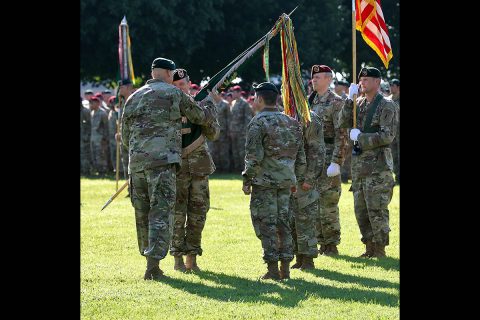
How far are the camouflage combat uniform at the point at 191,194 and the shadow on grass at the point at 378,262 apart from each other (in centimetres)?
203

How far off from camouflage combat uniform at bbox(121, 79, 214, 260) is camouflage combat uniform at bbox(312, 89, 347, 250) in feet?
8.07

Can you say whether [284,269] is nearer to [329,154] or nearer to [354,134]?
[354,134]

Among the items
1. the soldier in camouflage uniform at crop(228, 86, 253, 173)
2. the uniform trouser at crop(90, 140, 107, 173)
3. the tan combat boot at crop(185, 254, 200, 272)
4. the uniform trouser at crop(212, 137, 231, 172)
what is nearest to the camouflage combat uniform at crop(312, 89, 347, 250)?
the tan combat boot at crop(185, 254, 200, 272)

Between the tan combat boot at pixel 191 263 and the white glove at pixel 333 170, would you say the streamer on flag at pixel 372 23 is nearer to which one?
the white glove at pixel 333 170

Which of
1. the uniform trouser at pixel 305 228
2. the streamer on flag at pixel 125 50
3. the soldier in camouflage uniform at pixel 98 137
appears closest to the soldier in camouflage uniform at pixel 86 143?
the soldier in camouflage uniform at pixel 98 137

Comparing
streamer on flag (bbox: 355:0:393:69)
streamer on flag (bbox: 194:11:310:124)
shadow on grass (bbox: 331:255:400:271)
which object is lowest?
shadow on grass (bbox: 331:255:400:271)

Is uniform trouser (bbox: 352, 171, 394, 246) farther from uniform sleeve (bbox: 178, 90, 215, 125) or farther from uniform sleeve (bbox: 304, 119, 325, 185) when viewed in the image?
uniform sleeve (bbox: 178, 90, 215, 125)

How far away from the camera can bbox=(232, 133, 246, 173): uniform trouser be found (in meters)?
28.3

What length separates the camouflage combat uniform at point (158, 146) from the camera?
384 inches

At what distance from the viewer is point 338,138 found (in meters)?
12.0

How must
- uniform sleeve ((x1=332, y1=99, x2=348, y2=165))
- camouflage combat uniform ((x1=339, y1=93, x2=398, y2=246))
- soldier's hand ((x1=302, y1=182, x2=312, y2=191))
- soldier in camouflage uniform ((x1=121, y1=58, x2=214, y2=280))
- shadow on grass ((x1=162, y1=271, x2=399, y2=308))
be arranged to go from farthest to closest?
uniform sleeve ((x1=332, y1=99, x2=348, y2=165)) → camouflage combat uniform ((x1=339, y1=93, x2=398, y2=246)) → soldier's hand ((x1=302, y1=182, x2=312, y2=191)) → soldier in camouflage uniform ((x1=121, y1=58, x2=214, y2=280)) → shadow on grass ((x1=162, y1=271, x2=399, y2=308))
